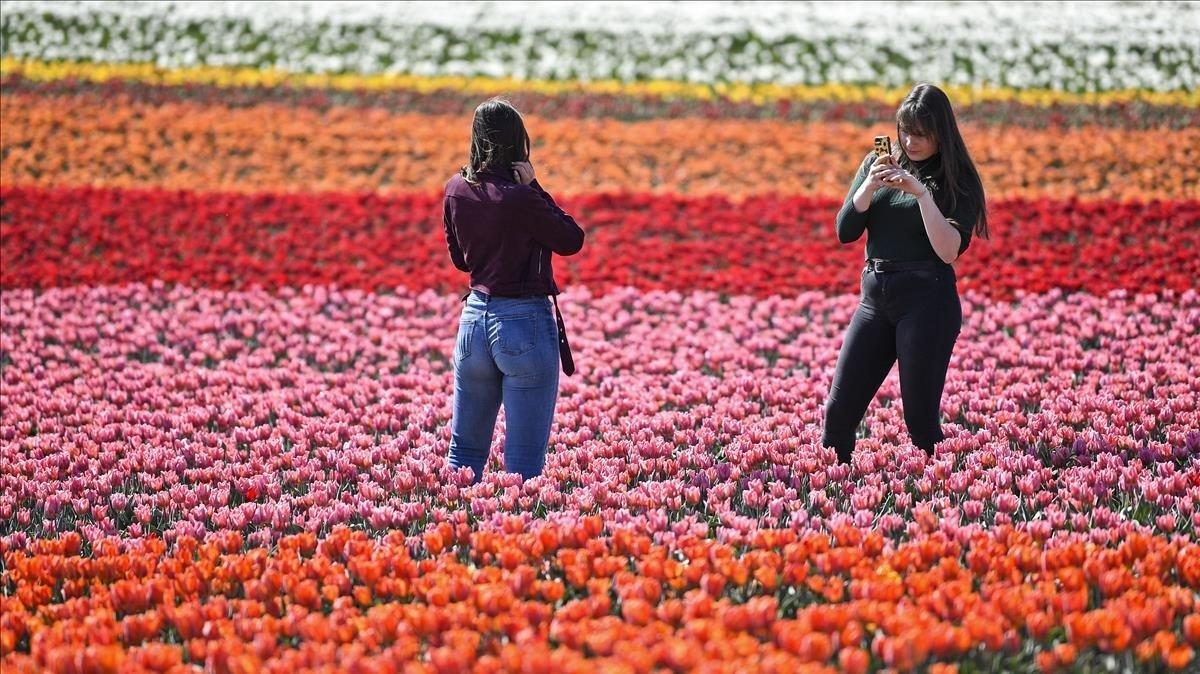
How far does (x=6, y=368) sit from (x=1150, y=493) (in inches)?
229

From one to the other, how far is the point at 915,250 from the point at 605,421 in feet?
5.41

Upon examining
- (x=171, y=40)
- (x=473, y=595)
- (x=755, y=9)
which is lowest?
(x=473, y=595)

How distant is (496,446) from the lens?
16.1 feet

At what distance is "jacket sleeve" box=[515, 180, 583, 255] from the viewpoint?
3900 millimetres

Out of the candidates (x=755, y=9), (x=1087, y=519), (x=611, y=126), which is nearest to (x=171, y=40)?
(x=611, y=126)

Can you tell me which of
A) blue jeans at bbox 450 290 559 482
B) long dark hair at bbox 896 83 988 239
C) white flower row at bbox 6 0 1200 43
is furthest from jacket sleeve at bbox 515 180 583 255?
white flower row at bbox 6 0 1200 43

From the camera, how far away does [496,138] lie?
388 centimetres

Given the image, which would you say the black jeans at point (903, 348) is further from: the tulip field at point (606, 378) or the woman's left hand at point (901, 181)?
the woman's left hand at point (901, 181)

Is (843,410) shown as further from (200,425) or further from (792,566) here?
(200,425)

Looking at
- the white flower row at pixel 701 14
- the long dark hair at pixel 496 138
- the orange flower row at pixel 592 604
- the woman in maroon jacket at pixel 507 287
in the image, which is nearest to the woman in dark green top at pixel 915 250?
the orange flower row at pixel 592 604

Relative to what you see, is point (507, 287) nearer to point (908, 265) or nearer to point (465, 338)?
point (465, 338)

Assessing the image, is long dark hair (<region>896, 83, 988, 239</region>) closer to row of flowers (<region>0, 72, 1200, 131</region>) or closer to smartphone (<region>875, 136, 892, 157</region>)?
smartphone (<region>875, 136, 892, 157</region>)

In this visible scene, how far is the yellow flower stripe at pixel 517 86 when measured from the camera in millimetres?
13906

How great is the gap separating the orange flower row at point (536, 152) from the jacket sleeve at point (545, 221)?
6.68 metres
